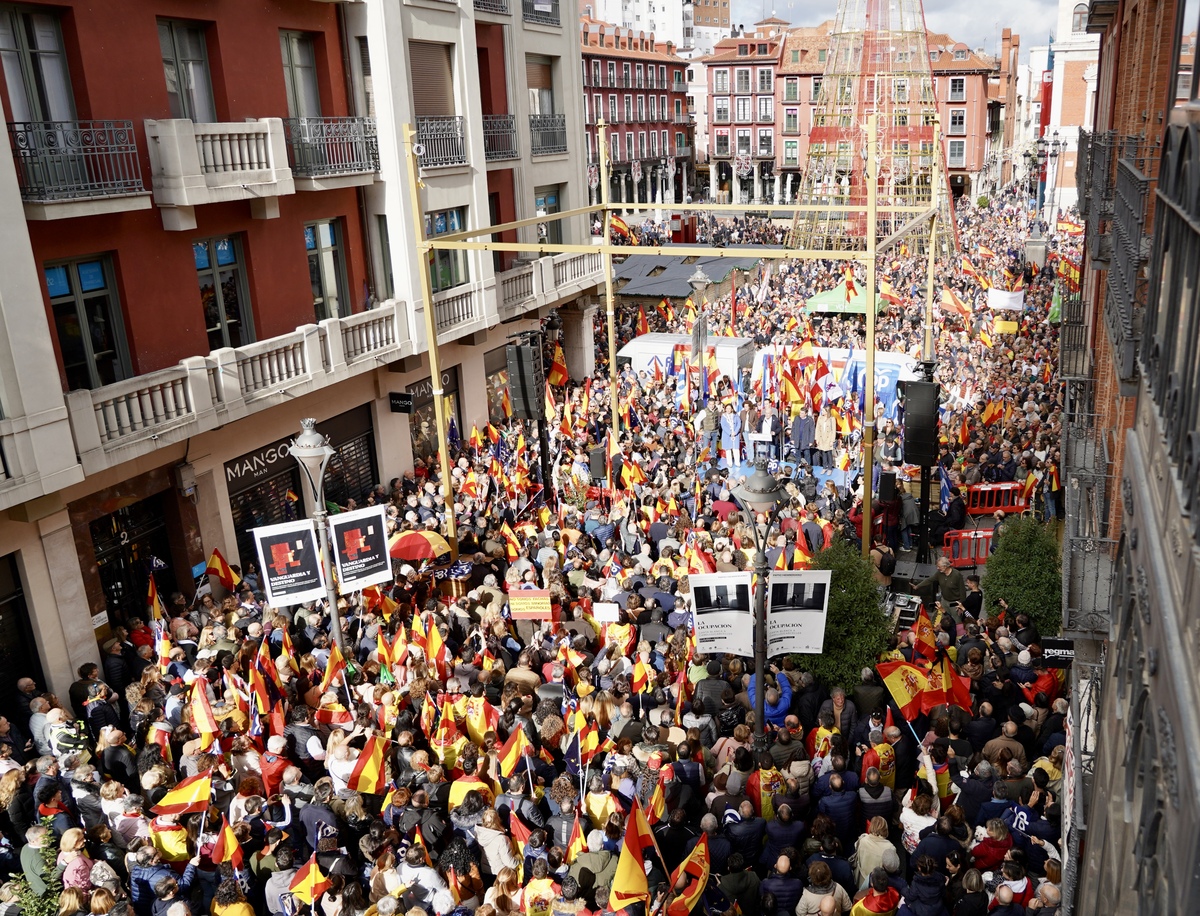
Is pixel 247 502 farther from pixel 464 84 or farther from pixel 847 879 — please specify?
pixel 847 879

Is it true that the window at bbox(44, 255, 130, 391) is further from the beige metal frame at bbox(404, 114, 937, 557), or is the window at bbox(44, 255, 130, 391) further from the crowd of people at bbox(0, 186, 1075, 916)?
the beige metal frame at bbox(404, 114, 937, 557)

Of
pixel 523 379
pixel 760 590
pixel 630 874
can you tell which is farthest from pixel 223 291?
pixel 630 874

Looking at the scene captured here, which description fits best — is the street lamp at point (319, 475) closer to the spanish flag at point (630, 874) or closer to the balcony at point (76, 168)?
the balcony at point (76, 168)

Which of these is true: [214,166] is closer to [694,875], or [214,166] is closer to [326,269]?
[326,269]

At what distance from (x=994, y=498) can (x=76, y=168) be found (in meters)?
15.5

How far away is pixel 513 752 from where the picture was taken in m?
9.45

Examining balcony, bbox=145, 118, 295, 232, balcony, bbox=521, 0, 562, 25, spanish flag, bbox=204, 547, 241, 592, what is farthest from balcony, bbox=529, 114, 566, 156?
spanish flag, bbox=204, 547, 241, 592

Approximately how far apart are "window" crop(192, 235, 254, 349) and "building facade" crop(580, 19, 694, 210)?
178 feet

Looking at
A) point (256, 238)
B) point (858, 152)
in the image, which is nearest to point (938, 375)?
point (256, 238)

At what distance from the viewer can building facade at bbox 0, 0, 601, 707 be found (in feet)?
42.7

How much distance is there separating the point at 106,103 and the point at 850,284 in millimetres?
20804

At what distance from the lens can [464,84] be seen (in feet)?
70.3

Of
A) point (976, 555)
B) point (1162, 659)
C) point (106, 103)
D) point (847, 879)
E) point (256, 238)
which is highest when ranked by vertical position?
point (106, 103)

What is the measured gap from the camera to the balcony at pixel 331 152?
17.4 m
